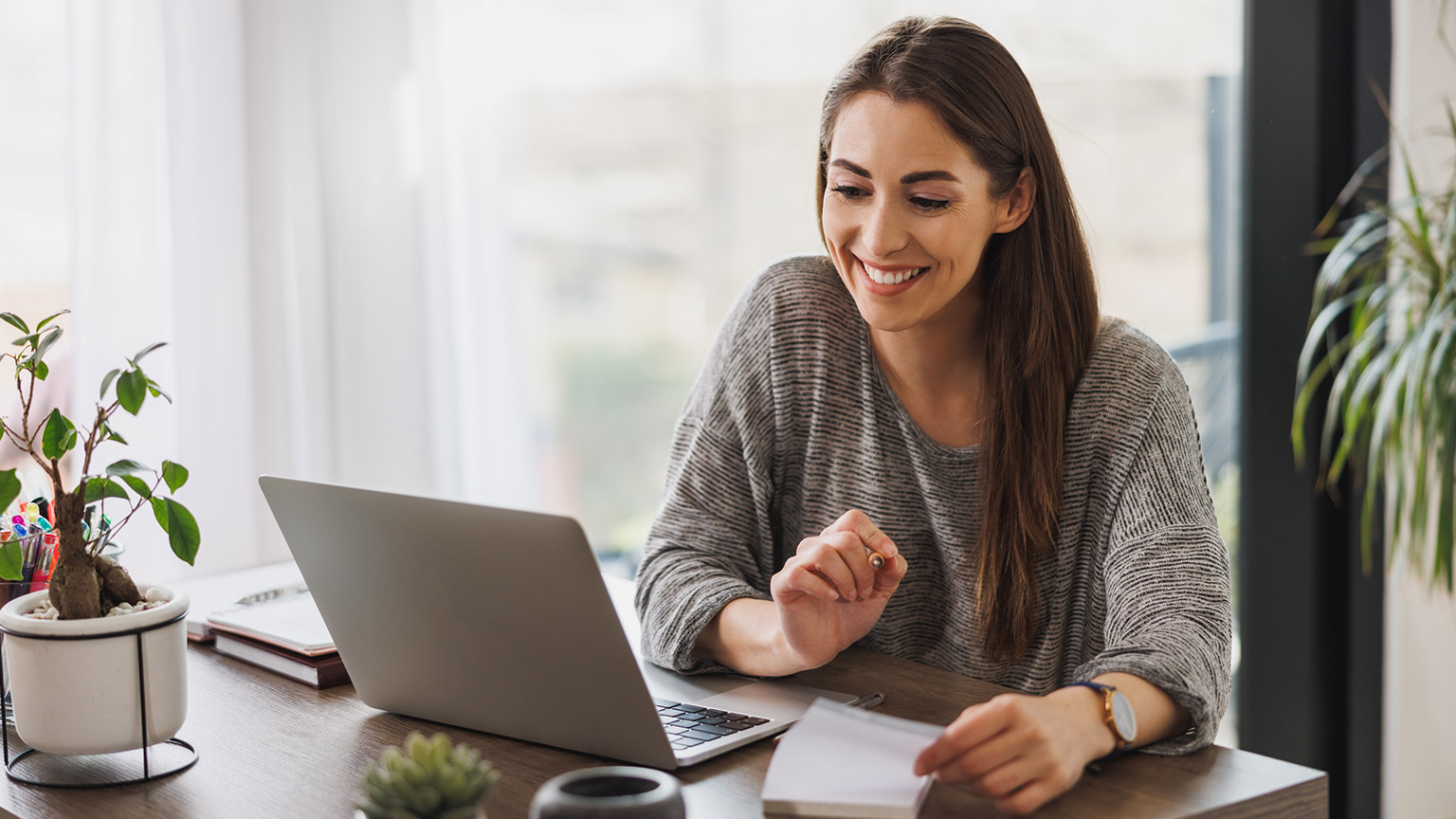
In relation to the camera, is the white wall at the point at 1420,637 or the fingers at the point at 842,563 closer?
the fingers at the point at 842,563

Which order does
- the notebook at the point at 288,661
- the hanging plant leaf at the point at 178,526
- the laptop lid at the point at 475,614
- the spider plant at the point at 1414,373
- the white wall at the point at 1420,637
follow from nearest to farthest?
the spider plant at the point at 1414,373 < the laptop lid at the point at 475,614 < the hanging plant leaf at the point at 178,526 < the notebook at the point at 288,661 < the white wall at the point at 1420,637

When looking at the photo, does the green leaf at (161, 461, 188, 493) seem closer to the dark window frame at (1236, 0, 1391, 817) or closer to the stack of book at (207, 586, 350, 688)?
the stack of book at (207, 586, 350, 688)

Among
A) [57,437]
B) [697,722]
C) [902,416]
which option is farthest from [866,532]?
[57,437]

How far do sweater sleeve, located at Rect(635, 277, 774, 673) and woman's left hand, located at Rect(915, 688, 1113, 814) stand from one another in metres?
0.43

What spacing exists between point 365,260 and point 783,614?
1.81 m

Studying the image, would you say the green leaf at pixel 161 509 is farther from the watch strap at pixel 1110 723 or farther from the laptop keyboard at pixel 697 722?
Result: the watch strap at pixel 1110 723

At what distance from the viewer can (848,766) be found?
84 centimetres

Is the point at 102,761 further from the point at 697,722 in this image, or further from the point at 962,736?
the point at 962,736

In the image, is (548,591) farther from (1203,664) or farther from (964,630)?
(964,630)

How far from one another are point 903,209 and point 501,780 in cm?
70

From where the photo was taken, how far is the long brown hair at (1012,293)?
130 cm

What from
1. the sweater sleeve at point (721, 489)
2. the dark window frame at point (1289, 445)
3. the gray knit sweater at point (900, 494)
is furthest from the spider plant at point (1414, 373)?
the dark window frame at point (1289, 445)

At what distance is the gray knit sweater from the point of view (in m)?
1.19

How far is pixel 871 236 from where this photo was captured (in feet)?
4.25
